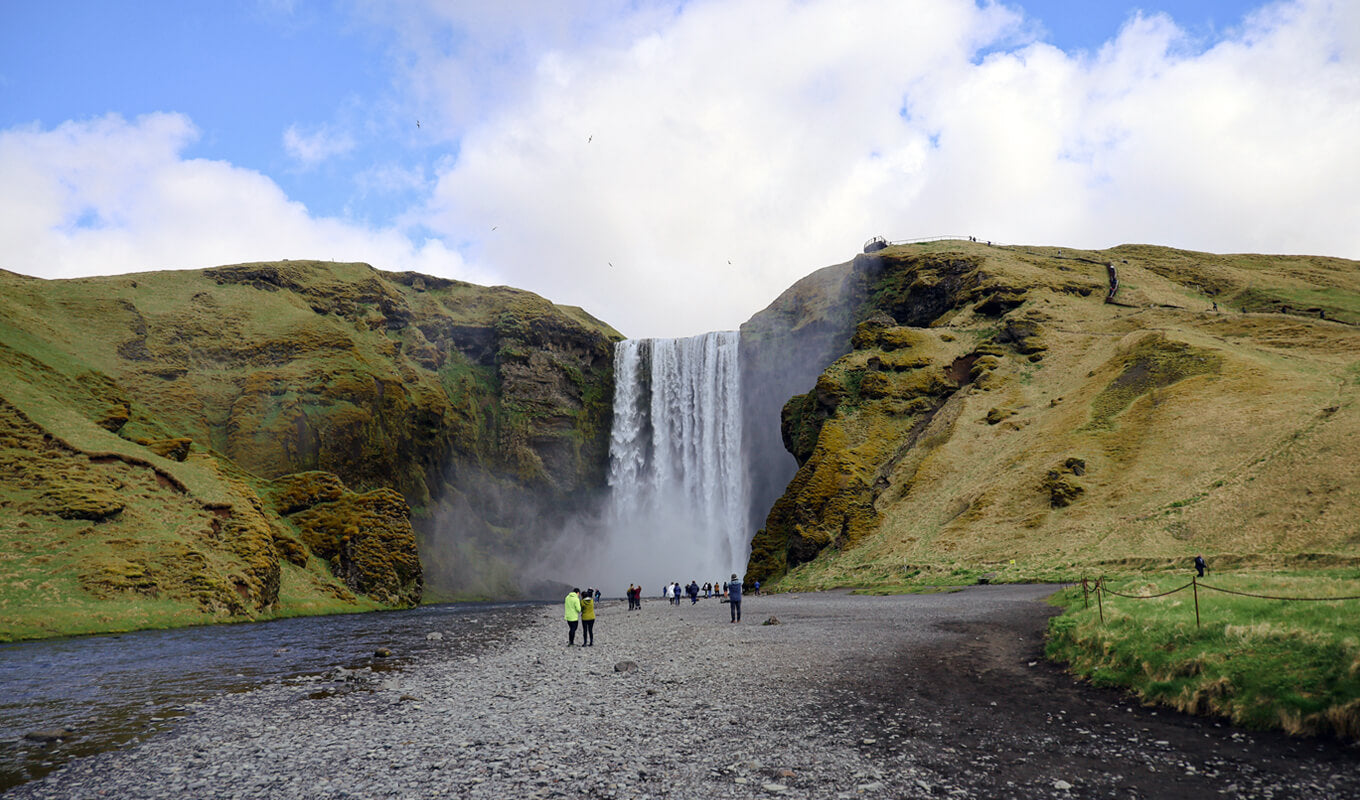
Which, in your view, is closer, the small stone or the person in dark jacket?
the small stone

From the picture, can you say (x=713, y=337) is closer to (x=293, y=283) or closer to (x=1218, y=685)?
(x=293, y=283)

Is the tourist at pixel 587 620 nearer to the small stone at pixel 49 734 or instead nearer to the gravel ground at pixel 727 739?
the gravel ground at pixel 727 739

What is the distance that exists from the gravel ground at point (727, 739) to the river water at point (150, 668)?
3.95 ft

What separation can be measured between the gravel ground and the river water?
120 centimetres

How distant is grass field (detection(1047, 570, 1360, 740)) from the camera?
9852 millimetres

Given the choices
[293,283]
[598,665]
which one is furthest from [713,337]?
[598,665]

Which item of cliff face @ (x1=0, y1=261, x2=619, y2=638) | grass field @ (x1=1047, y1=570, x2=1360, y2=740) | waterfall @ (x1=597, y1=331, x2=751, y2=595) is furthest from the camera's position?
waterfall @ (x1=597, y1=331, x2=751, y2=595)

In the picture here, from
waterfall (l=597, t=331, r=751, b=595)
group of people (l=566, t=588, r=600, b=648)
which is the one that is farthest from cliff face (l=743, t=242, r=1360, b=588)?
group of people (l=566, t=588, r=600, b=648)

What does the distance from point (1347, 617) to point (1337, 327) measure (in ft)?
219

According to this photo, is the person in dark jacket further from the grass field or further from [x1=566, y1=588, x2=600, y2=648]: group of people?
the grass field

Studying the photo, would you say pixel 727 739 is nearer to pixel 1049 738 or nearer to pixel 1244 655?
pixel 1049 738

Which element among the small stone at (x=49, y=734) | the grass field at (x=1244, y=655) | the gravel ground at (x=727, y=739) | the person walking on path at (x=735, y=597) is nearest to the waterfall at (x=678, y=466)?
the person walking on path at (x=735, y=597)

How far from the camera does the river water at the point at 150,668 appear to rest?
13375 mm

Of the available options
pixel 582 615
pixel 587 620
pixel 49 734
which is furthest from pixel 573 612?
pixel 49 734
